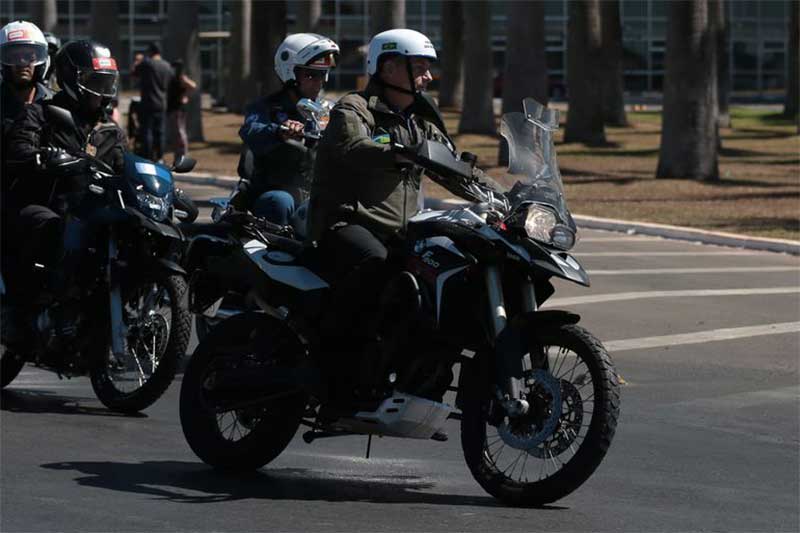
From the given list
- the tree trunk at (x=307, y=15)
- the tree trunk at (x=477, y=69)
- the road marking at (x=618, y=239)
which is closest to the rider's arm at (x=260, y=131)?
the road marking at (x=618, y=239)

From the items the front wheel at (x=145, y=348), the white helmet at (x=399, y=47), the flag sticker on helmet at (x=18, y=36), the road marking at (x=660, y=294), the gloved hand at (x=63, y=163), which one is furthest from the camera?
the road marking at (x=660, y=294)

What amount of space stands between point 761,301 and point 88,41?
23.5 ft

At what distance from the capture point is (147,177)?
9.35 meters

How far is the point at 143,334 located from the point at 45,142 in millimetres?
1351

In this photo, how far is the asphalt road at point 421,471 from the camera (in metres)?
7.01

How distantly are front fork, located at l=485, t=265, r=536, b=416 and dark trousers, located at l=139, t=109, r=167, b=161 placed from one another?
2083cm

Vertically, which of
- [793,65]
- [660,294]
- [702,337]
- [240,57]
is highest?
[240,57]

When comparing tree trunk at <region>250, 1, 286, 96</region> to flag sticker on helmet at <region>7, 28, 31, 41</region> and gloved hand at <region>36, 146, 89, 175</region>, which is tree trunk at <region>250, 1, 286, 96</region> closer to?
flag sticker on helmet at <region>7, 28, 31, 41</region>

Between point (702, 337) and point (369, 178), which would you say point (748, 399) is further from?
point (369, 178)

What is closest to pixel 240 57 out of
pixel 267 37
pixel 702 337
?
pixel 267 37

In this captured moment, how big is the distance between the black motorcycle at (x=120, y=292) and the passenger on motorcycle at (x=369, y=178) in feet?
5.81

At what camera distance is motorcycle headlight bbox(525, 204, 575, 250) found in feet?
23.2

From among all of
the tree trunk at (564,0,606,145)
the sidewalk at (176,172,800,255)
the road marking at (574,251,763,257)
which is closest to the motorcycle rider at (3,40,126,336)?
the sidewalk at (176,172,800,255)

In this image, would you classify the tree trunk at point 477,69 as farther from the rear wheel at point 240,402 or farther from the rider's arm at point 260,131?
the rear wheel at point 240,402
